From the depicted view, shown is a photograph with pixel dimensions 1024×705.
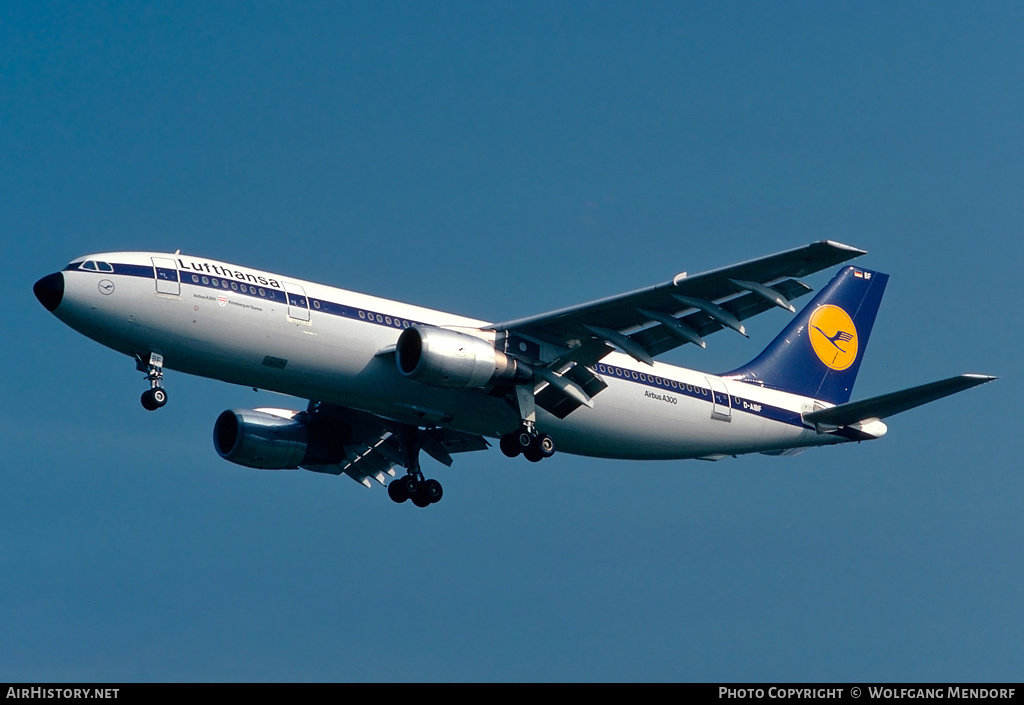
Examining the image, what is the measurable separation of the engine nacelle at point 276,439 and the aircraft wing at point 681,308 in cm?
874

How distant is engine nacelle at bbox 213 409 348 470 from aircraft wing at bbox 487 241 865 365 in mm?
8742

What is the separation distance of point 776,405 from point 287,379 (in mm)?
16578

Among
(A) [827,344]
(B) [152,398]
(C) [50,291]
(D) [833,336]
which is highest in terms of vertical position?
(D) [833,336]

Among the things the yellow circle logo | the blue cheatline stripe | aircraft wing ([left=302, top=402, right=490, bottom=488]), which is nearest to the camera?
the blue cheatline stripe

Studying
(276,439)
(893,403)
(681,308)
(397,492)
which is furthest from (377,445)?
(893,403)

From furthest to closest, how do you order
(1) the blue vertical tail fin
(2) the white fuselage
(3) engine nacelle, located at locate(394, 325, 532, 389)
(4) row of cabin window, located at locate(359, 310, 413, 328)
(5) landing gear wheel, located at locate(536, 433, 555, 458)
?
1. (1) the blue vertical tail fin
2. (5) landing gear wheel, located at locate(536, 433, 555, 458)
3. (4) row of cabin window, located at locate(359, 310, 413, 328)
4. (3) engine nacelle, located at locate(394, 325, 532, 389)
5. (2) the white fuselage

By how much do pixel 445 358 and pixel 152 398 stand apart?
7.88m

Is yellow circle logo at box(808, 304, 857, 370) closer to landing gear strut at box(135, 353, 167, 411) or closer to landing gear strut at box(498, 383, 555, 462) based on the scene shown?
landing gear strut at box(498, 383, 555, 462)

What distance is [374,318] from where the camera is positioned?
36.8 metres

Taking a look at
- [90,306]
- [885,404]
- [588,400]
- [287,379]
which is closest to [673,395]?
[588,400]

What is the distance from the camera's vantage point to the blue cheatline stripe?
34.9 metres

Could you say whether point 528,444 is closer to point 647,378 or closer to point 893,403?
point 647,378

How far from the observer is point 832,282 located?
46812 mm

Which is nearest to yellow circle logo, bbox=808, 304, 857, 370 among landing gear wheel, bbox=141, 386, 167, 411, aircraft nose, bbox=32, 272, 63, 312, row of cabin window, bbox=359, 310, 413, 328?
row of cabin window, bbox=359, 310, 413, 328
